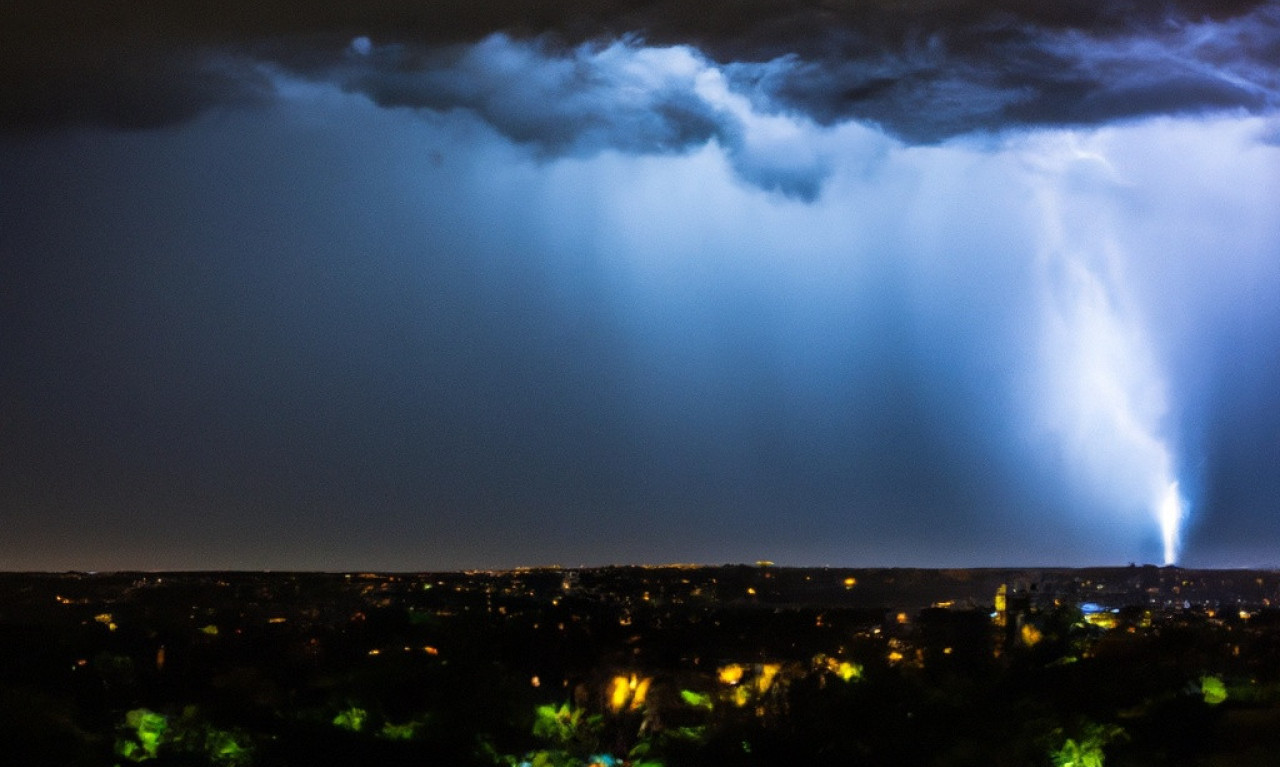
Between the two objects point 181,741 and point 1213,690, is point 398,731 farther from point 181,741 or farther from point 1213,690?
point 1213,690

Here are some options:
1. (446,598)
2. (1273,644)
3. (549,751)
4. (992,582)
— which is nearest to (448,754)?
(549,751)

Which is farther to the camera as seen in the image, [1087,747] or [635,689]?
[635,689]

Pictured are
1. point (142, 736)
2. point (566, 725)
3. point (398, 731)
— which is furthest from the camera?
point (566, 725)

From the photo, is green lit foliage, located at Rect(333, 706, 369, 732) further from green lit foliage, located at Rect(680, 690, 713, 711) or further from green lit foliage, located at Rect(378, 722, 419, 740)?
green lit foliage, located at Rect(680, 690, 713, 711)

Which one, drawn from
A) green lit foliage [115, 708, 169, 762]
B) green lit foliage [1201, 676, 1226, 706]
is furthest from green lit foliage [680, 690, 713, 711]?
green lit foliage [115, 708, 169, 762]

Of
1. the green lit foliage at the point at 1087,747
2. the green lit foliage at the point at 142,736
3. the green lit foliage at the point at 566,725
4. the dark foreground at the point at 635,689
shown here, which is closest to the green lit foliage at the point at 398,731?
the dark foreground at the point at 635,689

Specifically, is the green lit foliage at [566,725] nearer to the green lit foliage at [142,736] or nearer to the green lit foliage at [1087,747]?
the green lit foliage at [142,736]

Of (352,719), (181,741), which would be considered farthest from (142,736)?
(352,719)
